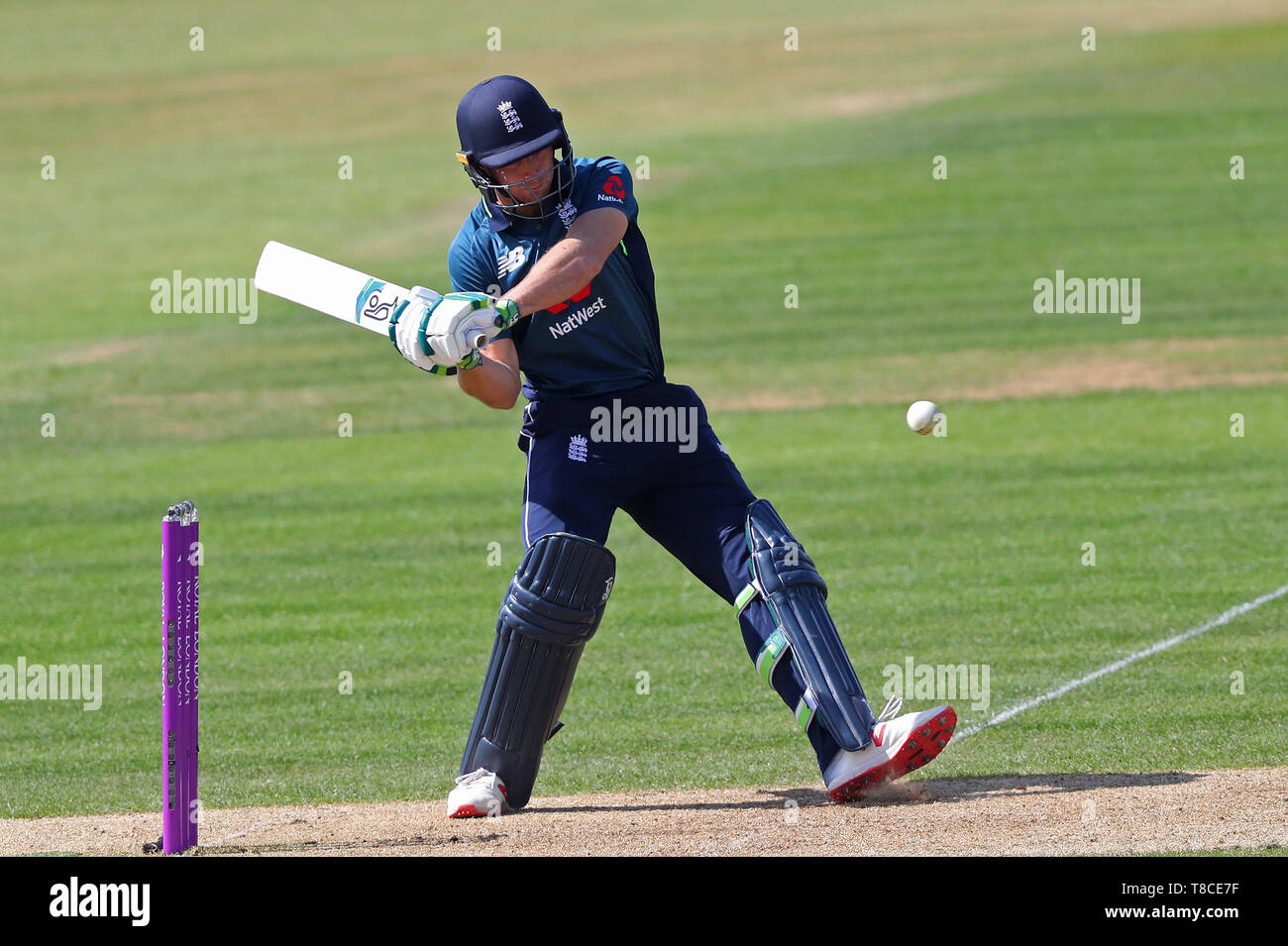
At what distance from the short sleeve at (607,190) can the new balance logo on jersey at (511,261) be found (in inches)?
11.2

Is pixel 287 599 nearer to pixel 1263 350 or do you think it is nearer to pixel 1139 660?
pixel 1139 660

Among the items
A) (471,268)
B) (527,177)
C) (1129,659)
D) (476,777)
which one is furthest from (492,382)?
(1129,659)

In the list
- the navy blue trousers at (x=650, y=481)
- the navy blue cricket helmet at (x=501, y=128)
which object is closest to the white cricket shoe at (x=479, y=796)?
the navy blue trousers at (x=650, y=481)

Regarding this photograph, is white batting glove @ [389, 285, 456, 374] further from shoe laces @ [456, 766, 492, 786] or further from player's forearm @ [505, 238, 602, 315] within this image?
shoe laces @ [456, 766, 492, 786]

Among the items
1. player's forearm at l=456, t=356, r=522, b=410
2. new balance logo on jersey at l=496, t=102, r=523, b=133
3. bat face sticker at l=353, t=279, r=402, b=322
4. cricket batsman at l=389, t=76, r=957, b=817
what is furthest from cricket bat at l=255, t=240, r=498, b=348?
new balance logo on jersey at l=496, t=102, r=523, b=133

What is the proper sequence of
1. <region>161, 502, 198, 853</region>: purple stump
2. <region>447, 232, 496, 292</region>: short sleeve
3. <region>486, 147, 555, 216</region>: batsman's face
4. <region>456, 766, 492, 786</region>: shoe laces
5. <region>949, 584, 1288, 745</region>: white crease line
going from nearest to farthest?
<region>161, 502, 198, 853</region>: purple stump, <region>486, 147, 555, 216</region>: batsman's face, <region>456, 766, 492, 786</region>: shoe laces, <region>447, 232, 496, 292</region>: short sleeve, <region>949, 584, 1288, 745</region>: white crease line

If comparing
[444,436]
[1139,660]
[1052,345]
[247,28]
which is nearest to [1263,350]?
[1052,345]

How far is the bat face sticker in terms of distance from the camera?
21.1 ft

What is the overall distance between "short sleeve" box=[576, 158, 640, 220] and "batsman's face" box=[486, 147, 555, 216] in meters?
0.16

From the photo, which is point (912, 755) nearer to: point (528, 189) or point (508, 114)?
point (528, 189)

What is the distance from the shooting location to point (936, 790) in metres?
6.99

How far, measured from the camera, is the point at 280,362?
21500 millimetres

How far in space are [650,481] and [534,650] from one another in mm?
819

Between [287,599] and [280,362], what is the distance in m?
10.3
